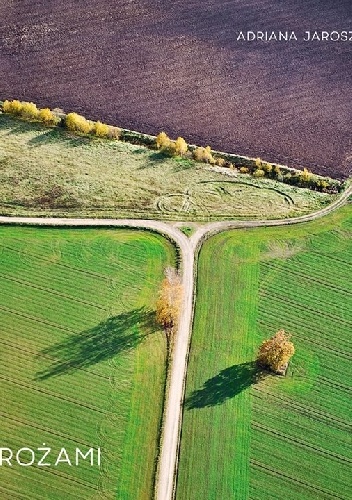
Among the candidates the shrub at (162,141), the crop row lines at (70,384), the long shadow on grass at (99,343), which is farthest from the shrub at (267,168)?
the crop row lines at (70,384)

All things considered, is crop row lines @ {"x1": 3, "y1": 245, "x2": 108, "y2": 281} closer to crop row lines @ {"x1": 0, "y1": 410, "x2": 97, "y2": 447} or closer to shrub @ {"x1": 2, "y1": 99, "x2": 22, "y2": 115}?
crop row lines @ {"x1": 0, "y1": 410, "x2": 97, "y2": 447}

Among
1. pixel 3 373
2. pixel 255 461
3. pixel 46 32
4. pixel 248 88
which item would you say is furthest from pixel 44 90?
pixel 255 461

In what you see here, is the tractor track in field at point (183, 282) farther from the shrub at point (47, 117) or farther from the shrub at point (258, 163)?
the shrub at point (47, 117)

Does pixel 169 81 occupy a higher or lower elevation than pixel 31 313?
higher

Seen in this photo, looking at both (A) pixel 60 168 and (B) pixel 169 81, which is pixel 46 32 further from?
(A) pixel 60 168

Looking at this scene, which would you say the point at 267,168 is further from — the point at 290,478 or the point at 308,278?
the point at 290,478

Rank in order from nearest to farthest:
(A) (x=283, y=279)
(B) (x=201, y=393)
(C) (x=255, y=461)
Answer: (C) (x=255, y=461) < (B) (x=201, y=393) < (A) (x=283, y=279)
